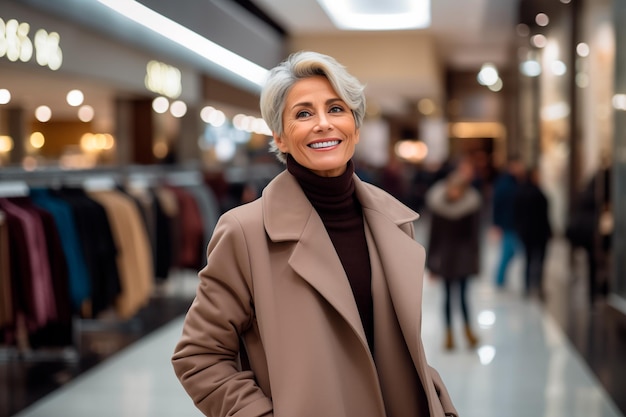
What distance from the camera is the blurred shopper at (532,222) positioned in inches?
416

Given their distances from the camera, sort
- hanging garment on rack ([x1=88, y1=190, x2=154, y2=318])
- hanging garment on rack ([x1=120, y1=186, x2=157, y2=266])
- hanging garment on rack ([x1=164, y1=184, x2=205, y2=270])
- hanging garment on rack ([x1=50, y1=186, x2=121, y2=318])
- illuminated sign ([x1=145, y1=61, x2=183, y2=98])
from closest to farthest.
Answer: hanging garment on rack ([x1=50, y1=186, x2=121, y2=318]) → hanging garment on rack ([x1=88, y1=190, x2=154, y2=318]) → hanging garment on rack ([x1=120, y1=186, x2=157, y2=266]) → hanging garment on rack ([x1=164, y1=184, x2=205, y2=270]) → illuminated sign ([x1=145, y1=61, x2=183, y2=98])

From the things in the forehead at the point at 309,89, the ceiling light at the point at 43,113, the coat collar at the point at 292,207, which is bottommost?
the coat collar at the point at 292,207

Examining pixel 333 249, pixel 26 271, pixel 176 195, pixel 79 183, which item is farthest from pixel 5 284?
pixel 333 249

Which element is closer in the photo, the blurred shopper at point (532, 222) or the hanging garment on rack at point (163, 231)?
the hanging garment on rack at point (163, 231)

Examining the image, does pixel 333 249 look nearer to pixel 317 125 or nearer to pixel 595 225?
pixel 317 125

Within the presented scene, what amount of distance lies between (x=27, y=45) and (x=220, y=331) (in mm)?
5759

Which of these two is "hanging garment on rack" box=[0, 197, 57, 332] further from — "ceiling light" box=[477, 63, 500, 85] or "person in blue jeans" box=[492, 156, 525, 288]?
→ "ceiling light" box=[477, 63, 500, 85]

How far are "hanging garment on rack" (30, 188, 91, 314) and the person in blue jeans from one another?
5822 millimetres

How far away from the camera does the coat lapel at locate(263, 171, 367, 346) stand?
192 centimetres

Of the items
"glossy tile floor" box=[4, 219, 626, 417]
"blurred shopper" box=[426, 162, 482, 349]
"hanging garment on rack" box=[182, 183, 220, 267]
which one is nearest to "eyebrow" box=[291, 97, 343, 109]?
"glossy tile floor" box=[4, 219, 626, 417]

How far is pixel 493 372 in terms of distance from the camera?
6.53 metres

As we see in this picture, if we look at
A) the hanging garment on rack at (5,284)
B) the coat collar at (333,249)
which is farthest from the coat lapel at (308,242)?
the hanging garment on rack at (5,284)

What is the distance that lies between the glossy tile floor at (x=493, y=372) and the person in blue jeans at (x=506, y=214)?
1572 millimetres

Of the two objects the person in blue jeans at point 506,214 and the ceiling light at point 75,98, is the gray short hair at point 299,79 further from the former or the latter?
the person in blue jeans at point 506,214
